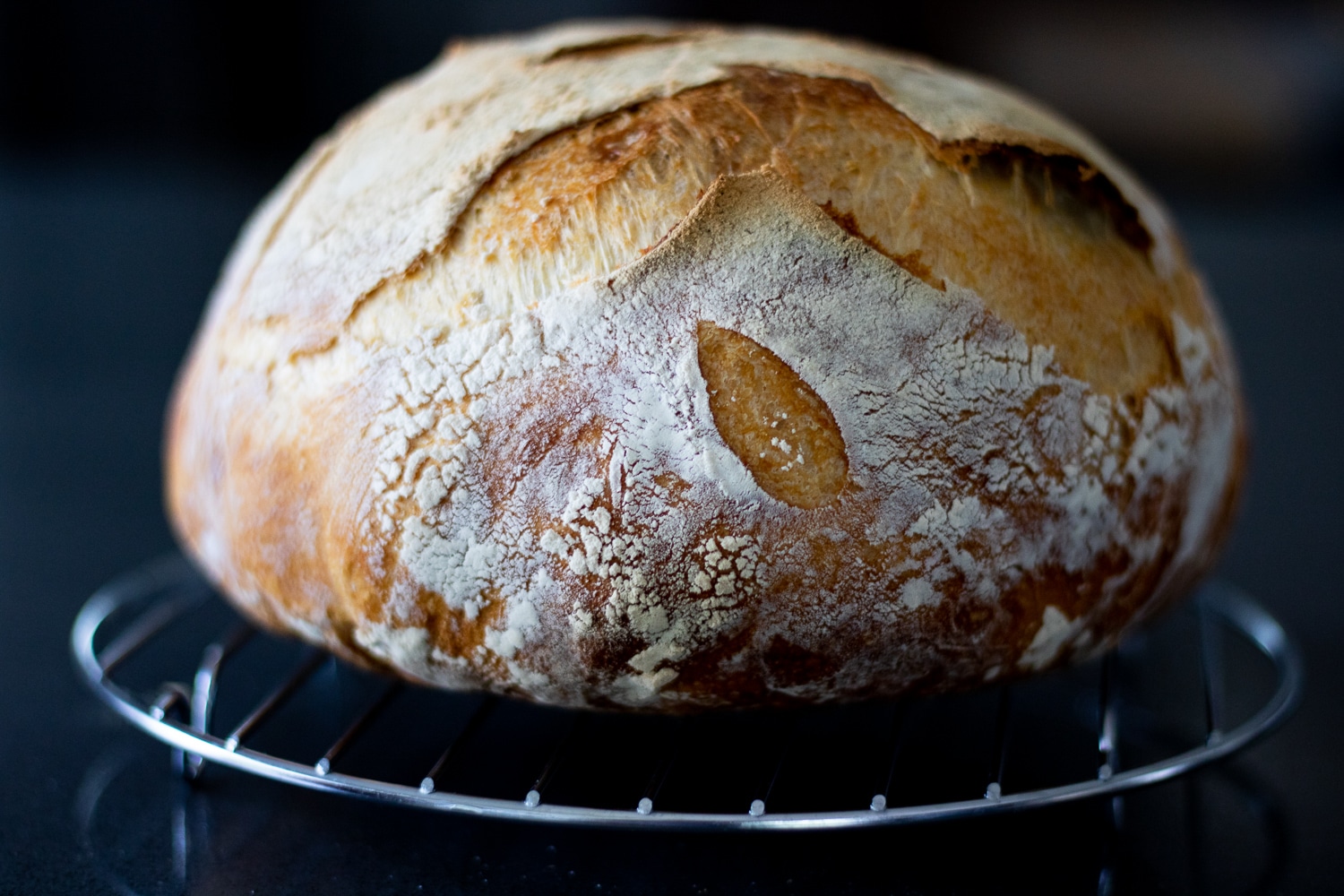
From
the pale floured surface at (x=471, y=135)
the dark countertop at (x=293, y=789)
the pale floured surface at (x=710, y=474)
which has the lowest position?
the dark countertop at (x=293, y=789)

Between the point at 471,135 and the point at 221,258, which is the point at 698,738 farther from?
the point at 221,258

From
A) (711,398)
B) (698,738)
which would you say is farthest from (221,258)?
(711,398)

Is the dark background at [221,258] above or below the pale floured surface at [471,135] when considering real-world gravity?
below

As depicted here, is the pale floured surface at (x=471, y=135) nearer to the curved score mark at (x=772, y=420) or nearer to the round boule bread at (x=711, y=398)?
the round boule bread at (x=711, y=398)

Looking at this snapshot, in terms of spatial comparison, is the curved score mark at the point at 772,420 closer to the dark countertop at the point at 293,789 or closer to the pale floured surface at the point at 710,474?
the pale floured surface at the point at 710,474

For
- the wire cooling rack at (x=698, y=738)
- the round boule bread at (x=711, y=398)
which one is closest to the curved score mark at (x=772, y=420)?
the round boule bread at (x=711, y=398)

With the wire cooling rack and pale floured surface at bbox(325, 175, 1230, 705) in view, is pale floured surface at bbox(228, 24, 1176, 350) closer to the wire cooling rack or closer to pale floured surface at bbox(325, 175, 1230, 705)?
pale floured surface at bbox(325, 175, 1230, 705)

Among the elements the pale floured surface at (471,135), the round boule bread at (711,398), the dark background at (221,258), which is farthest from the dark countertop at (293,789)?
the pale floured surface at (471,135)
